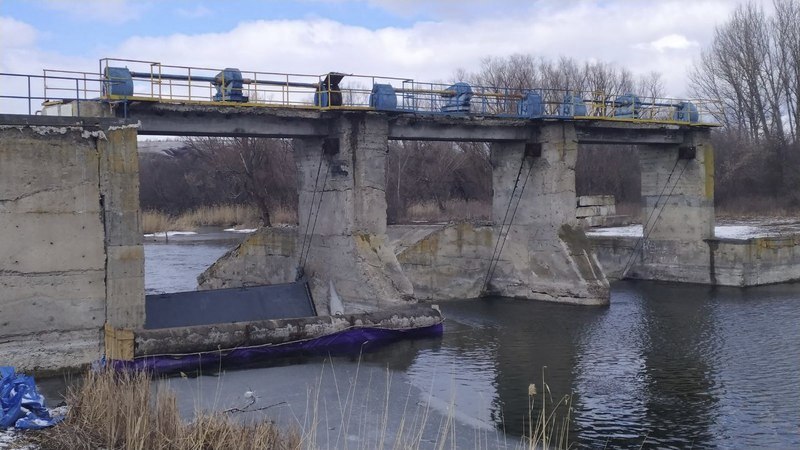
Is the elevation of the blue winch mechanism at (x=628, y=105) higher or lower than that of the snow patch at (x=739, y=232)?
higher

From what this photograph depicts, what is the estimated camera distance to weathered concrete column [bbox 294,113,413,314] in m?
20.7

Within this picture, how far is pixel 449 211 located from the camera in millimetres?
44688

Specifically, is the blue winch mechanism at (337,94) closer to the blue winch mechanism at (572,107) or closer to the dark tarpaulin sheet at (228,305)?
the blue winch mechanism at (572,107)

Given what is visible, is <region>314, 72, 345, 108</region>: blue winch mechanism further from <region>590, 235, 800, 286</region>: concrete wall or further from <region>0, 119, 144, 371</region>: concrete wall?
<region>590, 235, 800, 286</region>: concrete wall

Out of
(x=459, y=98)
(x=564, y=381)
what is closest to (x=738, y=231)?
(x=459, y=98)

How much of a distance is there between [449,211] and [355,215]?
23.8 meters

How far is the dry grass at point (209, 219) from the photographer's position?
49.2 metres

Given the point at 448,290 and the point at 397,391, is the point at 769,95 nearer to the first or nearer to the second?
the point at 448,290

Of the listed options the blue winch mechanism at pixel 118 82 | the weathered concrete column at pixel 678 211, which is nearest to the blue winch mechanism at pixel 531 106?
the weathered concrete column at pixel 678 211

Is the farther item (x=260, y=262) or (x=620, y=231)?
(x=620, y=231)

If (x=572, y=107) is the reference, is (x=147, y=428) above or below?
below

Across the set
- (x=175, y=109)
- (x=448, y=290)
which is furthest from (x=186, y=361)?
(x=448, y=290)

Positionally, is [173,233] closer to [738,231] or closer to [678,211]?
[678,211]

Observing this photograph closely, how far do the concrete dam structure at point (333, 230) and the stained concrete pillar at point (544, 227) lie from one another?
0.05 meters
